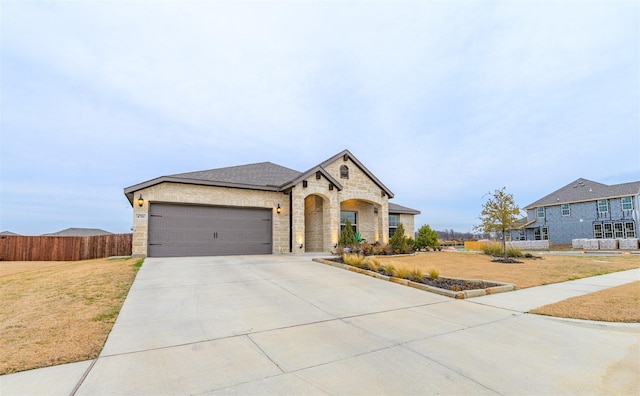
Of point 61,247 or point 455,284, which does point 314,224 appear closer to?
point 455,284

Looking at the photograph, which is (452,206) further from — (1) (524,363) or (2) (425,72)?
(1) (524,363)

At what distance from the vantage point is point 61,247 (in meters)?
18.9

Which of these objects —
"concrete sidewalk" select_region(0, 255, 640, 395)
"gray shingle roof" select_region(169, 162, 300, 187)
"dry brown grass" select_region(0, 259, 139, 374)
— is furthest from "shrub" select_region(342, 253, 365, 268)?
"gray shingle roof" select_region(169, 162, 300, 187)

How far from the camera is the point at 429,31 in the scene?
52.7 ft

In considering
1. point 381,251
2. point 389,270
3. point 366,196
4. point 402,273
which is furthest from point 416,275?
point 366,196

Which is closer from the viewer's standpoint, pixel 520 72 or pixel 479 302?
pixel 479 302

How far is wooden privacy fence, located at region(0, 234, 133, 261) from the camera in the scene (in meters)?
18.8

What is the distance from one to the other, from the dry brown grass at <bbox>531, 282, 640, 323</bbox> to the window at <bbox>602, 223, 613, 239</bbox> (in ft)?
95.0

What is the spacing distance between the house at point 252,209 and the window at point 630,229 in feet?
79.6

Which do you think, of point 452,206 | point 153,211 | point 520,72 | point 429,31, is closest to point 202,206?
point 153,211

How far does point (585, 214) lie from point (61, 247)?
4615 centimetres

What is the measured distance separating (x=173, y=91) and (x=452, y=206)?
210 feet

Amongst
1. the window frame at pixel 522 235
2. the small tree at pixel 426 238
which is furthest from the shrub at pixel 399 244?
the window frame at pixel 522 235

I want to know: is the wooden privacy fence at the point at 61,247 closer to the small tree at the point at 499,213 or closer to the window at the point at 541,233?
the small tree at the point at 499,213
